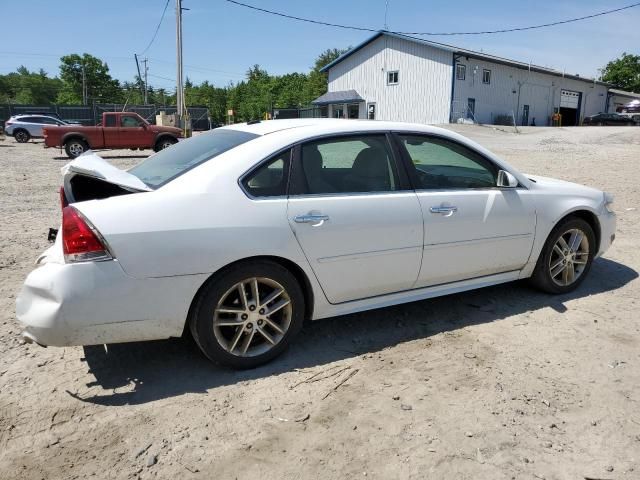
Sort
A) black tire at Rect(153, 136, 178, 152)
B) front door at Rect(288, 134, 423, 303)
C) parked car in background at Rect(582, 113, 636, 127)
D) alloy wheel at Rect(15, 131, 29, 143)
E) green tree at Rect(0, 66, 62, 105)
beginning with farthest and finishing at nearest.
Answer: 1. green tree at Rect(0, 66, 62, 105)
2. parked car in background at Rect(582, 113, 636, 127)
3. alloy wheel at Rect(15, 131, 29, 143)
4. black tire at Rect(153, 136, 178, 152)
5. front door at Rect(288, 134, 423, 303)

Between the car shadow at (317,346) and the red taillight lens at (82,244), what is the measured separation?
2.77 feet

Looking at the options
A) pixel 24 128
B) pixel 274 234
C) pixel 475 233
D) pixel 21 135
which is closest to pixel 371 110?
pixel 24 128

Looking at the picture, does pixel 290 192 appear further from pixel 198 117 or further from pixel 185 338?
pixel 198 117

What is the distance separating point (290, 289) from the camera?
10.5ft

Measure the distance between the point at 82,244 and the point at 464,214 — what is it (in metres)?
2.57

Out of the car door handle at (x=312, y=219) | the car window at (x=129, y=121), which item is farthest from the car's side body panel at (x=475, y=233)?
the car window at (x=129, y=121)

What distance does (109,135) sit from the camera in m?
18.3

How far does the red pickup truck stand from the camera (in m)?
18.1

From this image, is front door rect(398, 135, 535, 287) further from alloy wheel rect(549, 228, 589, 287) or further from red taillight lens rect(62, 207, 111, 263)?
red taillight lens rect(62, 207, 111, 263)

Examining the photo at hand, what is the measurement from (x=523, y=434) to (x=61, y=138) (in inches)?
748

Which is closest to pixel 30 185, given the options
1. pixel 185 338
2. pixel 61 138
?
pixel 61 138

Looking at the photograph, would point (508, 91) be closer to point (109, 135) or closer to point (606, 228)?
point (109, 135)

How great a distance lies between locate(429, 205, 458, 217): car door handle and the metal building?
3308 centimetres

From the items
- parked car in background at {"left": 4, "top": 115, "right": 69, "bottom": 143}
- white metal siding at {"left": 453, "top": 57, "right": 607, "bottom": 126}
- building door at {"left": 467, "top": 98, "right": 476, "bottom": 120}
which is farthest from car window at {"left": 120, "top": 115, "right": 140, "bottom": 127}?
building door at {"left": 467, "top": 98, "right": 476, "bottom": 120}
